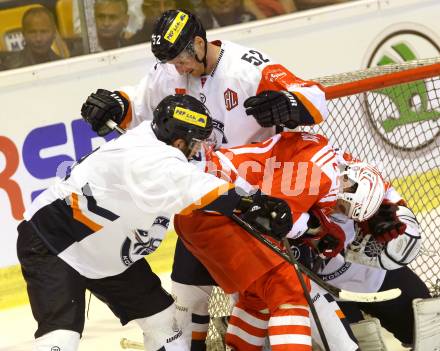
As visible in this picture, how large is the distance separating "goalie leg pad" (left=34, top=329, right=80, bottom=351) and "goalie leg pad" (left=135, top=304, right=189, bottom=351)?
0.92 ft

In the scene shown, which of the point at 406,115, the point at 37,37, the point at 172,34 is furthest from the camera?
the point at 37,37

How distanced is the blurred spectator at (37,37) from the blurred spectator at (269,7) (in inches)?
36.0

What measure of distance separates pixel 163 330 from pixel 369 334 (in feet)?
2.24

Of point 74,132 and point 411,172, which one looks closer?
point 411,172

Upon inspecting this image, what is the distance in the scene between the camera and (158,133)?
3121mm

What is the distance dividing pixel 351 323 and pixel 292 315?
549 mm

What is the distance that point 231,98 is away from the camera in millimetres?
3623

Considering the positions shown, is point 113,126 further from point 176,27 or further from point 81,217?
point 81,217

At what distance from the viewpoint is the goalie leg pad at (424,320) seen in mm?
3580

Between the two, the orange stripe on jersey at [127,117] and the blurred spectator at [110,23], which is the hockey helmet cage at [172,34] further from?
the blurred spectator at [110,23]

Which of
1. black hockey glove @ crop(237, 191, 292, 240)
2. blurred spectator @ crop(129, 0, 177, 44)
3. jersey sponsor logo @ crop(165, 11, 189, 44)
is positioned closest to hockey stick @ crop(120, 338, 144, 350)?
black hockey glove @ crop(237, 191, 292, 240)

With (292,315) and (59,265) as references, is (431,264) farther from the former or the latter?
(59,265)

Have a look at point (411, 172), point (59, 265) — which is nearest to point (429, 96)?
point (411, 172)

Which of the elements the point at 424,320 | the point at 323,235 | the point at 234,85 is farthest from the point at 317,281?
the point at 234,85
